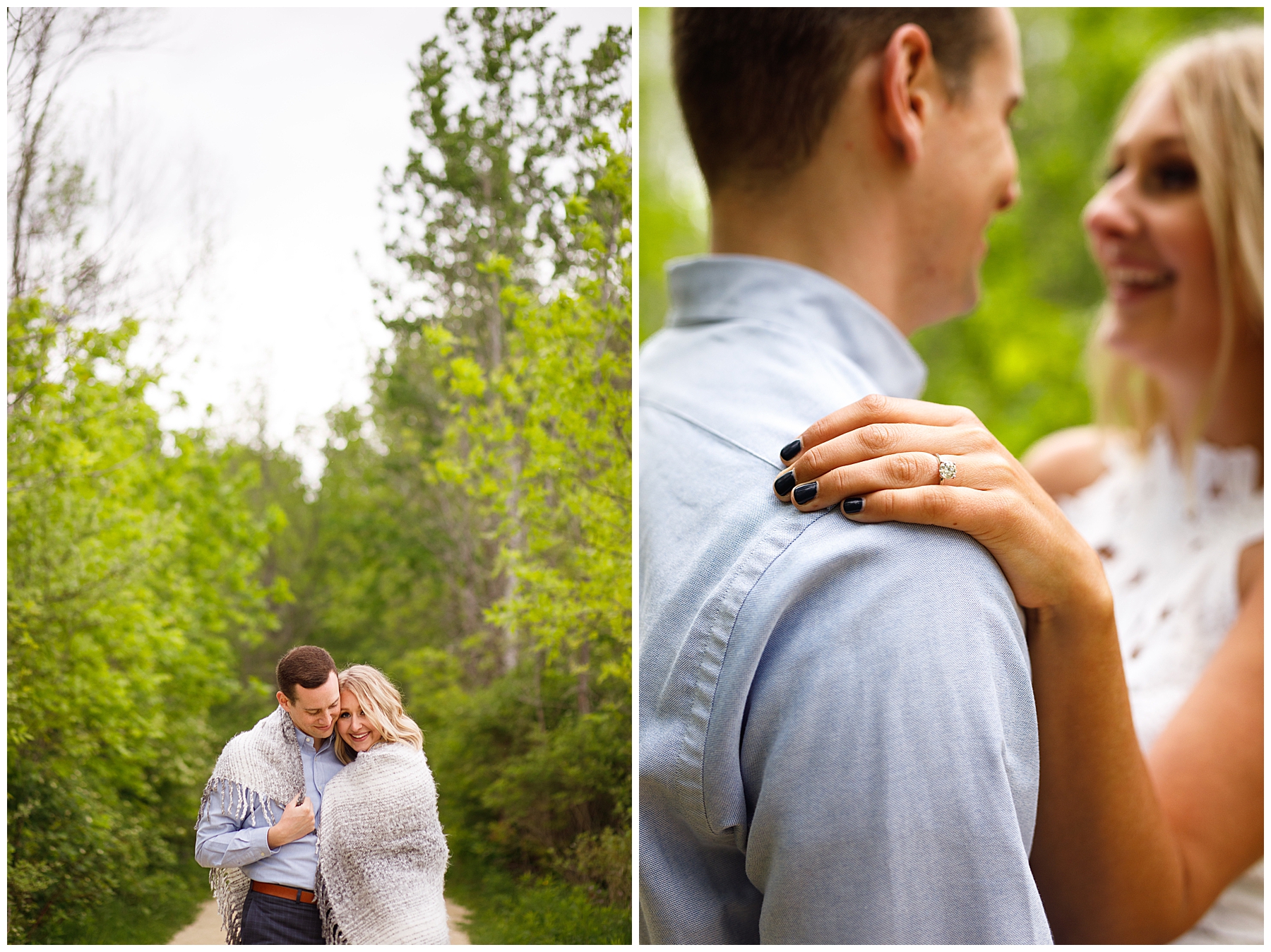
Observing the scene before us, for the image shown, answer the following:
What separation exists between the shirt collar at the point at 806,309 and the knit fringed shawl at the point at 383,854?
2.45 feet

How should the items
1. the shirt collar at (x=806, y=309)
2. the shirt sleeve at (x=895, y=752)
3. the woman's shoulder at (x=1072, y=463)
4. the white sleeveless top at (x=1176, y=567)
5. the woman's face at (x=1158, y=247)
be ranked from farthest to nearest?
the woman's shoulder at (x=1072, y=463)
the woman's face at (x=1158, y=247)
the white sleeveless top at (x=1176, y=567)
the shirt collar at (x=806, y=309)
the shirt sleeve at (x=895, y=752)

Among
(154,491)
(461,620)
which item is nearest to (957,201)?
(461,620)

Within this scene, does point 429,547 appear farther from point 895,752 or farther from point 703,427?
point 895,752

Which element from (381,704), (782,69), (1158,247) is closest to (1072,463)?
(1158,247)

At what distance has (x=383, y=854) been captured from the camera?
120cm

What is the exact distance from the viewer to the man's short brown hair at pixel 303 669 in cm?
121

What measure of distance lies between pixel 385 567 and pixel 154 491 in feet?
1.16

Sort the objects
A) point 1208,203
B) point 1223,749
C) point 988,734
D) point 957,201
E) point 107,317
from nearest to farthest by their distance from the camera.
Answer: point 988,734, point 957,201, point 107,317, point 1223,749, point 1208,203

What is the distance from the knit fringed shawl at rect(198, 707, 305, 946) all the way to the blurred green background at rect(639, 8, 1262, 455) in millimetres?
2592

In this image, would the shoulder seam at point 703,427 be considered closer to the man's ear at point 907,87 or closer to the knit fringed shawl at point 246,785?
the man's ear at point 907,87

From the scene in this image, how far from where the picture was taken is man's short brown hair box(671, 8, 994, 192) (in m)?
1.04

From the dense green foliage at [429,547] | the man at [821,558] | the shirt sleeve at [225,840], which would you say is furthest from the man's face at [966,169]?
the shirt sleeve at [225,840]

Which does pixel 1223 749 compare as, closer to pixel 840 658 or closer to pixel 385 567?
→ pixel 840 658

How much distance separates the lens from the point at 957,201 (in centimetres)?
113
